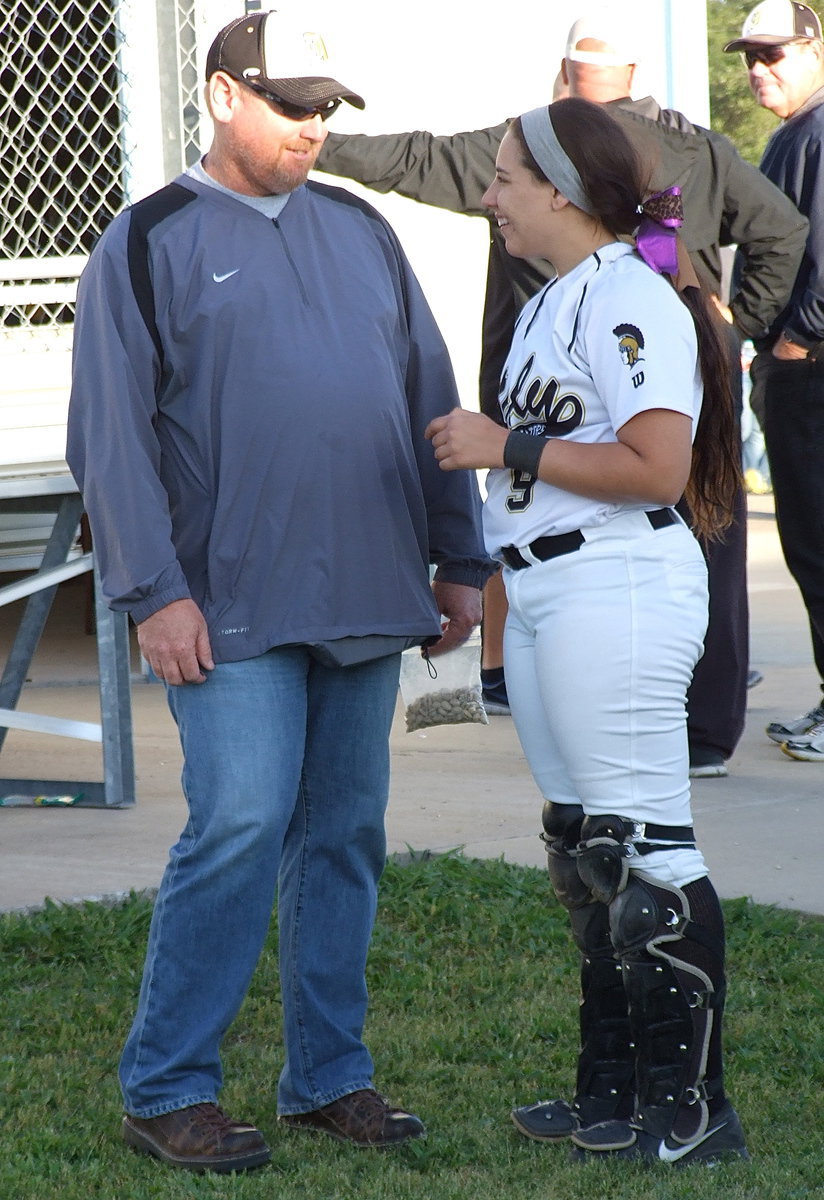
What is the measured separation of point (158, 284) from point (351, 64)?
513cm

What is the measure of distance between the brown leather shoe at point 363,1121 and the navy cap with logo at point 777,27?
13.0 feet

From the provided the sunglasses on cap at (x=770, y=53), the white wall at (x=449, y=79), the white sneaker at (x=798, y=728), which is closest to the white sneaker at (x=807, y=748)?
the white sneaker at (x=798, y=728)

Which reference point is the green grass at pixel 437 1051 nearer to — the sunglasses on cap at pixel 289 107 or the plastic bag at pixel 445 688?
the plastic bag at pixel 445 688

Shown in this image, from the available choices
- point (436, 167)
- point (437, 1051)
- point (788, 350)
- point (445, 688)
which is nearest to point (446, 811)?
point (445, 688)

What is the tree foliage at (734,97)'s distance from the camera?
97.6 feet

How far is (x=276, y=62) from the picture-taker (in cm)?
283

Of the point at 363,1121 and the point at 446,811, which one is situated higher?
the point at 363,1121

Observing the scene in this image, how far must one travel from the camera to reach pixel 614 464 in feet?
8.80

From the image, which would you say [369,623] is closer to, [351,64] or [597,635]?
[597,635]

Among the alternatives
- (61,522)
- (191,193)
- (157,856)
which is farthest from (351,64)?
(191,193)

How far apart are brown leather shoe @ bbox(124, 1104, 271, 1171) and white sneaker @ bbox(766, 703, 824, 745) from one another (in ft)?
11.1

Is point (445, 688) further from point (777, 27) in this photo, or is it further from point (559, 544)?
point (777, 27)

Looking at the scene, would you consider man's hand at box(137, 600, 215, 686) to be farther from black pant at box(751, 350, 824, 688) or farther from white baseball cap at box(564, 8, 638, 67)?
black pant at box(751, 350, 824, 688)

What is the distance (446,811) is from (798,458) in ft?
5.65
